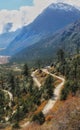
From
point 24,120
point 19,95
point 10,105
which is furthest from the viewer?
point 19,95

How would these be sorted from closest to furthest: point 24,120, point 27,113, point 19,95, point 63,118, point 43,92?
point 63,118
point 24,120
point 27,113
point 43,92
point 19,95

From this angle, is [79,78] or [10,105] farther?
[10,105]

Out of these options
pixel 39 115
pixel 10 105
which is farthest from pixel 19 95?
pixel 39 115

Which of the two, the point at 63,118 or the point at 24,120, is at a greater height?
the point at 63,118

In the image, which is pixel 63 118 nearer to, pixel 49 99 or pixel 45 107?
pixel 45 107

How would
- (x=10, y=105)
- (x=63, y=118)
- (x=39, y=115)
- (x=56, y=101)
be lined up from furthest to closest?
(x=10, y=105) → (x=56, y=101) → (x=39, y=115) → (x=63, y=118)

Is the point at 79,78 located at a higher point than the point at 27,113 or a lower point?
higher

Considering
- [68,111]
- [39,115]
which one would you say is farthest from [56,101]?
[68,111]

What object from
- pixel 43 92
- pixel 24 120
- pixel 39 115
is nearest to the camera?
pixel 39 115

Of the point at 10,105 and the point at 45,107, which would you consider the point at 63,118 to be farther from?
the point at 10,105
